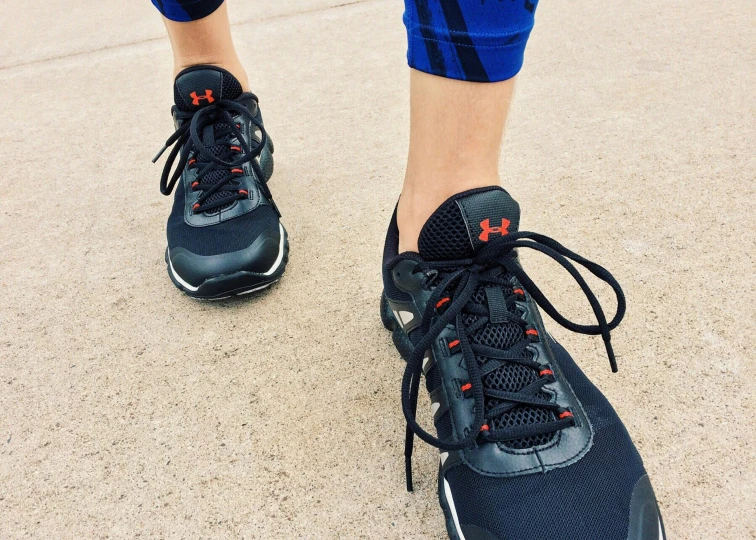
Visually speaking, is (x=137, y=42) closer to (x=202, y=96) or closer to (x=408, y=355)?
(x=202, y=96)

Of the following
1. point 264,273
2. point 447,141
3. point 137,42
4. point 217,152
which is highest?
point 447,141

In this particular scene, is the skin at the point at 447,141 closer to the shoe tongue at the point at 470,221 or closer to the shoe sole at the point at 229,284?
the shoe tongue at the point at 470,221

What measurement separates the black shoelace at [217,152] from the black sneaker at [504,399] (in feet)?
1.69

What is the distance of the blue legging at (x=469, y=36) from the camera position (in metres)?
0.70

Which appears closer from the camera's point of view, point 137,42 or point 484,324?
point 484,324

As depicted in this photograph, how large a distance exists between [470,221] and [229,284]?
0.54m

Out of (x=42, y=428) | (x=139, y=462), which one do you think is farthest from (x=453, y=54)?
(x=42, y=428)

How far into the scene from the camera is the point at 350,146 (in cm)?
167

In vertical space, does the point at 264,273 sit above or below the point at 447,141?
below

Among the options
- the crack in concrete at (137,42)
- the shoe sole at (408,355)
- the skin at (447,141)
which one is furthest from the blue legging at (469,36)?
the crack in concrete at (137,42)

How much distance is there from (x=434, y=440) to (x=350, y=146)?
1.11 metres

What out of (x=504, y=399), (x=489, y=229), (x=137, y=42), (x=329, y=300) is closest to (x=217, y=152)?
(x=329, y=300)

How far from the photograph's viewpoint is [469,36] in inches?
28.0

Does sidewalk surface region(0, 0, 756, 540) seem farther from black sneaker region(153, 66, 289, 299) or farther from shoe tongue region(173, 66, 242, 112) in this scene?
shoe tongue region(173, 66, 242, 112)
